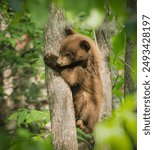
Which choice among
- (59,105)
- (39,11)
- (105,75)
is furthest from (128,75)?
(39,11)

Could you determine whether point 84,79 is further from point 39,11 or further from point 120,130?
point 39,11

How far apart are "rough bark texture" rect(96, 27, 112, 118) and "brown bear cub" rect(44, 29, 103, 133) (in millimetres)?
60

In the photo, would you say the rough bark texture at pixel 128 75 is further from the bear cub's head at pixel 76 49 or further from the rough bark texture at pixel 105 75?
the bear cub's head at pixel 76 49

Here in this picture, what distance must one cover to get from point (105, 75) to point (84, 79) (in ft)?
0.94

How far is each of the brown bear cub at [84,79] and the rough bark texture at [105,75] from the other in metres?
0.06

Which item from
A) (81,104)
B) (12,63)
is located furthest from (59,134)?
(12,63)

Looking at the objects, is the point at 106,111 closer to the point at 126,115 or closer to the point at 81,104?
the point at 81,104

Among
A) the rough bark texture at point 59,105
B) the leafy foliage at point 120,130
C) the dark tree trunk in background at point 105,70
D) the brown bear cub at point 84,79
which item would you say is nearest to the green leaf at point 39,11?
the leafy foliage at point 120,130

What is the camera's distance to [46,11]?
2.65ft

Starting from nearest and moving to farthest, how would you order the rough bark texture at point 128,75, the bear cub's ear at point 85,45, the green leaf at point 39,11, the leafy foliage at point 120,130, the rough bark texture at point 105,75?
the green leaf at point 39,11 → the leafy foliage at point 120,130 → the rough bark texture at point 128,75 → the bear cub's ear at point 85,45 → the rough bark texture at point 105,75

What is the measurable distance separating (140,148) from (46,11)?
976mm

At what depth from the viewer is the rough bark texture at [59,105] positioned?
2.58m

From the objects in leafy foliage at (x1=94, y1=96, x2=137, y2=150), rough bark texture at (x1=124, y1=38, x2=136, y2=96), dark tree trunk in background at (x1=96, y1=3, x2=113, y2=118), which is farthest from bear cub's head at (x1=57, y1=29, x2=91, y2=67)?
leafy foliage at (x1=94, y1=96, x2=137, y2=150)

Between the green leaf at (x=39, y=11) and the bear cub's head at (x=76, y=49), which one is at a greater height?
the bear cub's head at (x=76, y=49)
